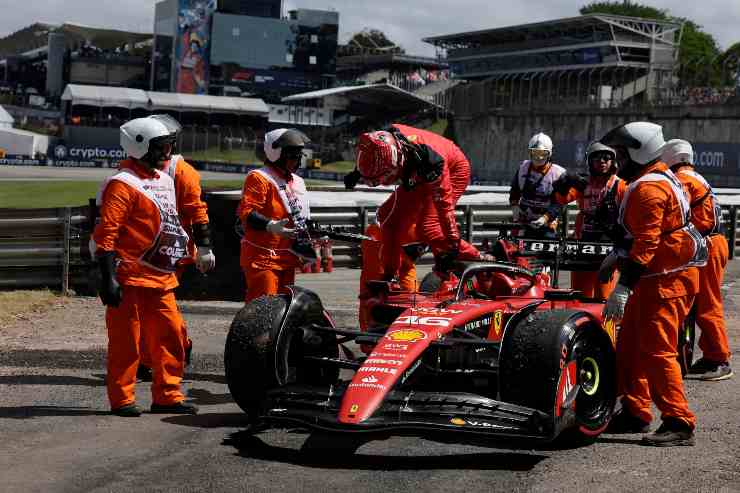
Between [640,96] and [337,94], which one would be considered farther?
[337,94]

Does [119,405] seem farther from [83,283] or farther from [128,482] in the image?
[83,283]

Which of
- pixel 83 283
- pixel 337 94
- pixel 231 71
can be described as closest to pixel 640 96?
pixel 337 94

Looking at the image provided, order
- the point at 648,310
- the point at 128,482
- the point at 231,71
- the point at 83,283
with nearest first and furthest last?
the point at 128,482 < the point at 648,310 < the point at 83,283 < the point at 231,71

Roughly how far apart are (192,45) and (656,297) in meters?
81.7

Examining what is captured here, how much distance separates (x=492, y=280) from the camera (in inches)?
330

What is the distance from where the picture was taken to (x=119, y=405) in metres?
7.17

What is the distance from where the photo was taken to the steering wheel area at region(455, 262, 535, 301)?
23.8 ft

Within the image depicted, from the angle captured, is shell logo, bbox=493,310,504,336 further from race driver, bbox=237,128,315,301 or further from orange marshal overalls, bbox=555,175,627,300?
orange marshal overalls, bbox=555,175,627,300

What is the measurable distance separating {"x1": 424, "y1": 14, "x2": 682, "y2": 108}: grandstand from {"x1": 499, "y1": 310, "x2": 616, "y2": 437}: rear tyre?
4997cm

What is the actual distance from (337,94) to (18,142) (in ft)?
78.2

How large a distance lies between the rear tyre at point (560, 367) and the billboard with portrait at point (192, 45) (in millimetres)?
80364

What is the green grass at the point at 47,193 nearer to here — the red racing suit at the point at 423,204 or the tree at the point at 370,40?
the red racing suit at the point at 423,204

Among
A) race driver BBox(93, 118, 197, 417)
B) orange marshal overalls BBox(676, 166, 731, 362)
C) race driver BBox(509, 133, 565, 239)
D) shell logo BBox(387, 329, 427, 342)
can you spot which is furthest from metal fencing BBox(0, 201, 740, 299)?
shell logo BBox(387, 329, 427, 342)

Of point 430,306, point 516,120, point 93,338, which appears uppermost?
point 516,120
